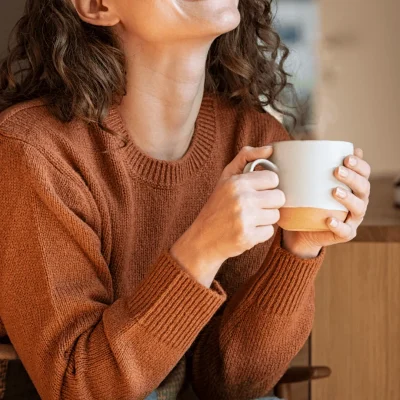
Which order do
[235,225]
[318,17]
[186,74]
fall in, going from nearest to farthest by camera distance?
[235,225] → [186,74] → [318,17]

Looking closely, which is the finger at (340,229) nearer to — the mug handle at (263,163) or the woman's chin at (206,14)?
the mug handle at (263,163)

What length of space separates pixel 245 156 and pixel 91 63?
34cm

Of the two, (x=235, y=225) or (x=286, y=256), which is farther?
(x=286, y=256)

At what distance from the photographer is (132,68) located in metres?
1.31

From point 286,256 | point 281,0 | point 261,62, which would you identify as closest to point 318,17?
point 281,0

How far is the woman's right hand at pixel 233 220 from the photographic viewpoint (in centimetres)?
101

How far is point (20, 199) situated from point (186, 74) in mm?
326

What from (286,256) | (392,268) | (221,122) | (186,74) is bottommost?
(392,268)

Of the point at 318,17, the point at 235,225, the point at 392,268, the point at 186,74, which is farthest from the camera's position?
the point at 318,17

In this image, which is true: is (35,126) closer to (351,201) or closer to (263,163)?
(263,163)

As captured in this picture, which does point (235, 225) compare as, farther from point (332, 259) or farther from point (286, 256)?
point (332, 259)

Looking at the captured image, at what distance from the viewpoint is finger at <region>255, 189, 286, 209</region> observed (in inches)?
39.5

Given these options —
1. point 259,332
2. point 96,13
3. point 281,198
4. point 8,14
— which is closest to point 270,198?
point 281,198

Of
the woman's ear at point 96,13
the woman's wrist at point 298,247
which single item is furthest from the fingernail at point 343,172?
the woman's ear at point 96,13
